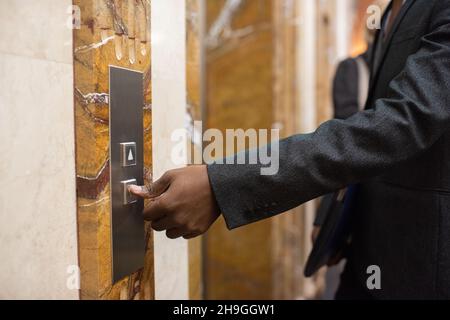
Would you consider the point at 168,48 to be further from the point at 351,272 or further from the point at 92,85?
the point at 351,272

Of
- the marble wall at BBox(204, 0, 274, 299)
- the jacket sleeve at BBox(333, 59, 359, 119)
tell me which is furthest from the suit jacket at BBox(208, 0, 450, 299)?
the marble wall at BBox(204, 0, 274, 299)

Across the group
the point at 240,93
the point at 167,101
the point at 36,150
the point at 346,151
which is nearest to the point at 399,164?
the point at 346,151

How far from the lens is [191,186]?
0.82 metres

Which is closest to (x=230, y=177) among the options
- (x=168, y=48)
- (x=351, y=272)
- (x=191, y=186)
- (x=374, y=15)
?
(x=191, y=186)

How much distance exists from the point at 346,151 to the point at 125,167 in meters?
0.44

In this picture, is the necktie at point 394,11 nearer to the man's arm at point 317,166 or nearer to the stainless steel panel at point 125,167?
the man's arm at point 317,166

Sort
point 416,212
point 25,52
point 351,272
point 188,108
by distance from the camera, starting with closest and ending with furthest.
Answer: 1. point 25,52
2. point 416,212
3. point 188,108
4. point 351,272

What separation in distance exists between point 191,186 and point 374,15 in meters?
0.90

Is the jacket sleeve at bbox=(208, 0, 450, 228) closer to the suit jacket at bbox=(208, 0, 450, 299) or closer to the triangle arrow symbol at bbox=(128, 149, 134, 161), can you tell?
the suit jacket at bbox=(208, 0, 450, 299)

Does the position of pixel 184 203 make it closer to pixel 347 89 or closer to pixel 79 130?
pixel 79 130

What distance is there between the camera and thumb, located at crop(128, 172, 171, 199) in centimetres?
84

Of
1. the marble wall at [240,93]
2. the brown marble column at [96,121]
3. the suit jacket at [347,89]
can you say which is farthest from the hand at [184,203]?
the marble wall at [240,93]

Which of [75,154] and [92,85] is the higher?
[92,85]

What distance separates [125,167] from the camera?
94 cm
